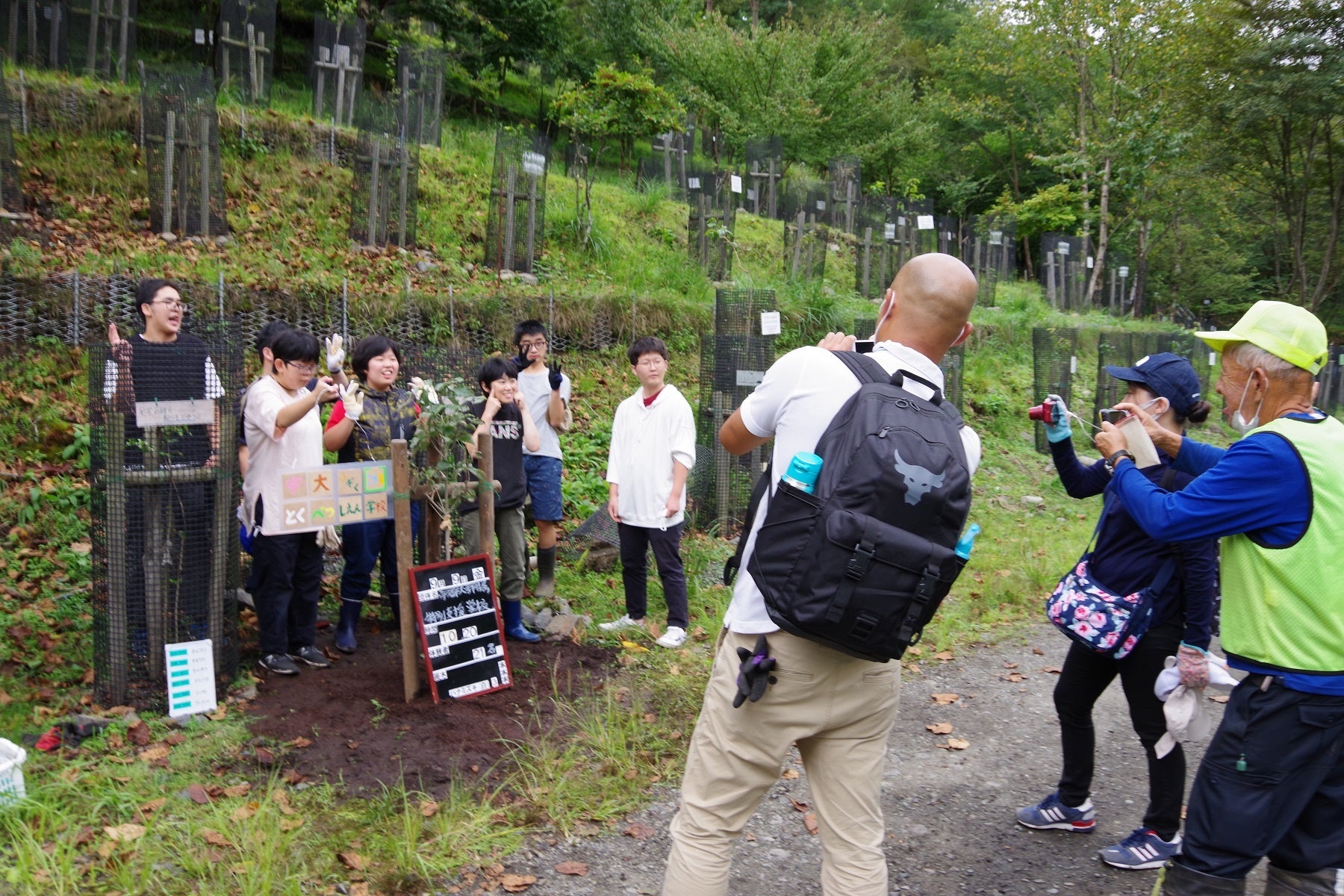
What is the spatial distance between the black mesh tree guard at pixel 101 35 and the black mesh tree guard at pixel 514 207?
5.66 m

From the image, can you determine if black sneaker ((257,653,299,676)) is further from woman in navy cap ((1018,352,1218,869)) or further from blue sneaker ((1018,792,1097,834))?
woman in navy cap ((1018,352,1218,869))

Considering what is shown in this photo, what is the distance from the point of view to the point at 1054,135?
26609mm

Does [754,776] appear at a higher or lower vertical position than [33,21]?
lower

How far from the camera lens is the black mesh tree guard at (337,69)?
13633 millimetres

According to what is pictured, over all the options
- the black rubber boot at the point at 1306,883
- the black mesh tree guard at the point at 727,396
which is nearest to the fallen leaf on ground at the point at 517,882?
the black rubber boot at the point at 1306,883

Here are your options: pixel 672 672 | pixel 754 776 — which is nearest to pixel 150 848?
pixel 754 776

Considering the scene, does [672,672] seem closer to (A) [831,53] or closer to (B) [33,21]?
(B) [33,21]

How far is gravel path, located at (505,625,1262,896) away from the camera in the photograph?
3.89 m

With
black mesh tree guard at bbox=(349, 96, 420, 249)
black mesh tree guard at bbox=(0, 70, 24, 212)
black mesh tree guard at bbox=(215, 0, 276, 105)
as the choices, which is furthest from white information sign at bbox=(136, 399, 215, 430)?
black mesh tree guard at bbox=(215, 0, 276, 105)

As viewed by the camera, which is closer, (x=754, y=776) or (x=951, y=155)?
(x=754, y=776)

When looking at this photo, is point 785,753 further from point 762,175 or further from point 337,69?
point 762,175

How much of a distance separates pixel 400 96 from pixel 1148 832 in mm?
12505

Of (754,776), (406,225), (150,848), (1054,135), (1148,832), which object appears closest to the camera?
(754,776)

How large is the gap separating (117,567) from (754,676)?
3695 millimetres
